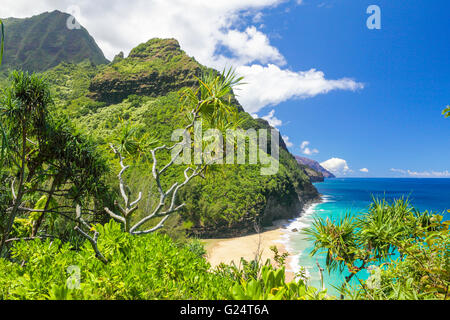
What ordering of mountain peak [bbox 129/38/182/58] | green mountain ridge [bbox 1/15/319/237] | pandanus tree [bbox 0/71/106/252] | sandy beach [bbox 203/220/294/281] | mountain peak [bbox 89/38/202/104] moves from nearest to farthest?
1. pandanus tree [bbox 0/71/106/252]
2. sandy beach [bbox 203/220/294/281]
3. green mountain ridge [bbox 1/15/319/237]
4. mountain peak [bbox 89/38/202/104]
5. mountain peak [bbox 129/38/182/58]

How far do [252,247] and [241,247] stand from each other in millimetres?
890

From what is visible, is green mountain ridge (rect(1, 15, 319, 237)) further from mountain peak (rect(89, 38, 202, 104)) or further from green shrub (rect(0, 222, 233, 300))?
green shrub (rect(0, 222, 233, 300))

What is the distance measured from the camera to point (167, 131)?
2750cm

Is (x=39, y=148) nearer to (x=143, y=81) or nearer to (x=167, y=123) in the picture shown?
(x=167, y=123)

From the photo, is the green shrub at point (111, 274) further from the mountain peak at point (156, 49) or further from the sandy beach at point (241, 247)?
the mountain peak at point (156, 49)

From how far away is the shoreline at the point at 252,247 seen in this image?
45.8 ft

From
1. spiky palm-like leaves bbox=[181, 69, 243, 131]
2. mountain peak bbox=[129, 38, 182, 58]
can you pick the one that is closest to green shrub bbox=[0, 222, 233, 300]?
spiky palm-like leaves bbox=[181, 69, 243, 131]

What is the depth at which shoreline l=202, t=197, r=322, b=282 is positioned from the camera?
1396cm

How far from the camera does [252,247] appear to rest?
56.3ft

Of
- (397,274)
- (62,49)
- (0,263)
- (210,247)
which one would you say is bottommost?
(210,247)

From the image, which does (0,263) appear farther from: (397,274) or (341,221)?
(341,221)

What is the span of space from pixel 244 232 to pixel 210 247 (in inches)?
190

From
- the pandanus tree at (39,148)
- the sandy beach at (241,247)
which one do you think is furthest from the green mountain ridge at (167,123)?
the sandy beach at (241,247)
